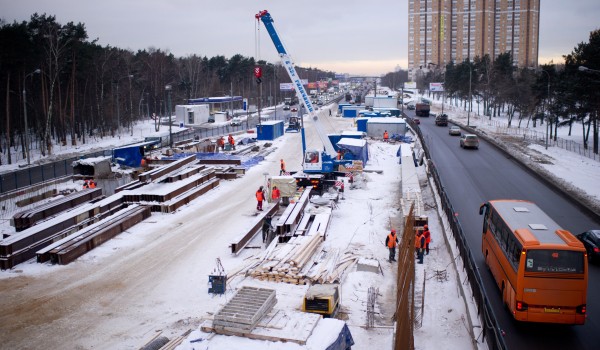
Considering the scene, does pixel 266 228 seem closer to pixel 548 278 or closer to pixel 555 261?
pixel 548 278

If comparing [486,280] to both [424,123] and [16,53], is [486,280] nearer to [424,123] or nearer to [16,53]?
[16,53]

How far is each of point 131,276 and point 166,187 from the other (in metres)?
11.2

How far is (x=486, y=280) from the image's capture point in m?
16.6

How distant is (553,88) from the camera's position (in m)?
56.9

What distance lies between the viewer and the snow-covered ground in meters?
13.1

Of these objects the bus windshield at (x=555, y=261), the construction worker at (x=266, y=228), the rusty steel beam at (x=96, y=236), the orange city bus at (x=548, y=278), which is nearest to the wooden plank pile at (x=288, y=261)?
the construction worker at (x=266, y=228)

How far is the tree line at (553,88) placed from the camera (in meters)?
43.5

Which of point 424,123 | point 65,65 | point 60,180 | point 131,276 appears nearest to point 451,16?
point 424,123

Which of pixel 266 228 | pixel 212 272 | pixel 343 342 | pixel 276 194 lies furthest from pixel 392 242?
pixel 276 194

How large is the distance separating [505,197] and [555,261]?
16691 mm

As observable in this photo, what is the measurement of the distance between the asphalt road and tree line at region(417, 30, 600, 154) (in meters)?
7.20

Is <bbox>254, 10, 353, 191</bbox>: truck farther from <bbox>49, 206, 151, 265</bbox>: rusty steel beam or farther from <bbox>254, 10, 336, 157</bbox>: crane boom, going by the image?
<bbox>49, 206, 151, 265</bbox>: rusty steel beam

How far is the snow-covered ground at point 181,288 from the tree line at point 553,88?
51.6 ft

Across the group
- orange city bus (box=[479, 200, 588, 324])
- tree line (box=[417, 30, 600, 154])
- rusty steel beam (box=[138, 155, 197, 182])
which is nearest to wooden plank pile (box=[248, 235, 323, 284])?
orange city bus (box=[479, 200, 588, 324])
